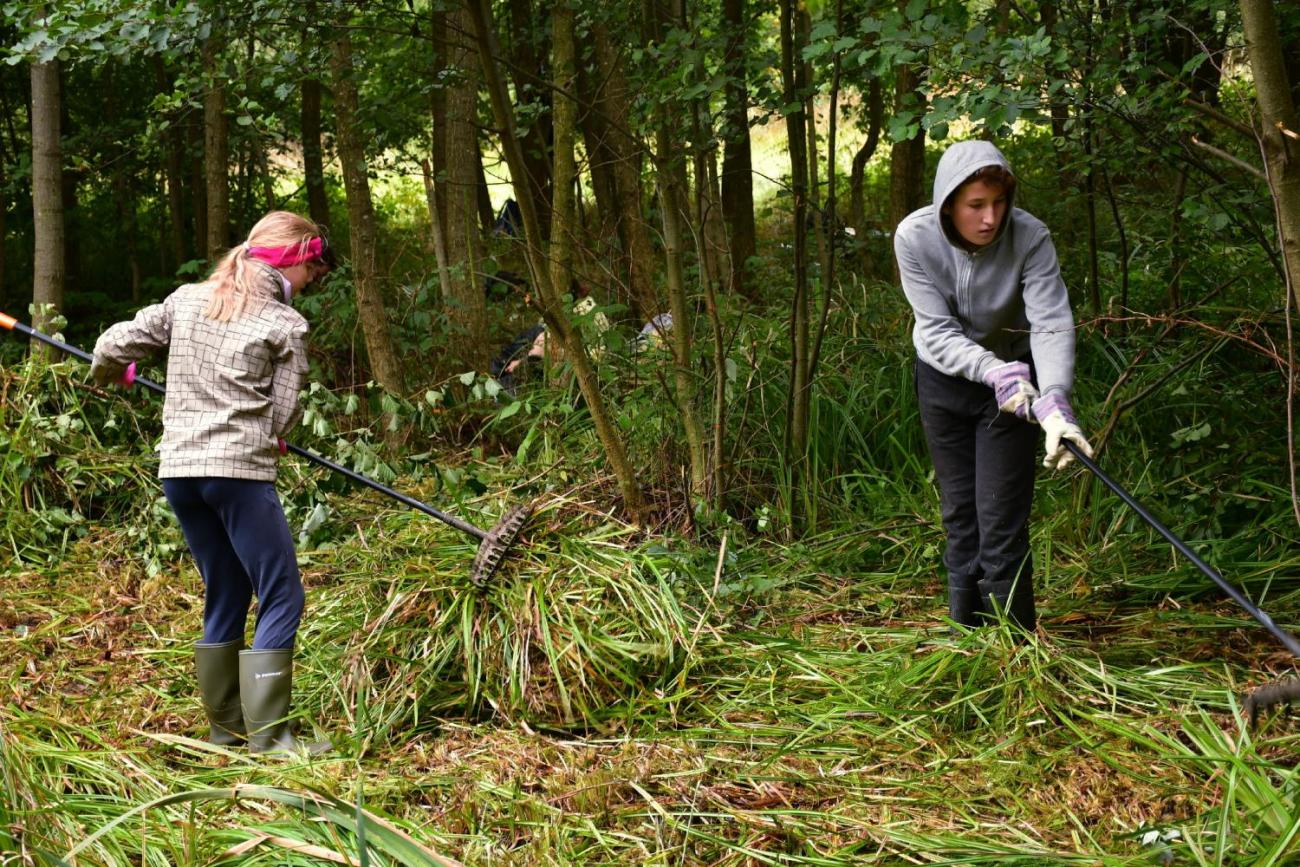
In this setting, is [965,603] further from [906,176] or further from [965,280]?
[906,176]

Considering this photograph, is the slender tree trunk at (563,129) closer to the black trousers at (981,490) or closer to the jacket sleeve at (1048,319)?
the black trousers at (981,490)

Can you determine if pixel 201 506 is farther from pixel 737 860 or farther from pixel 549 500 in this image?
pixel 737 860

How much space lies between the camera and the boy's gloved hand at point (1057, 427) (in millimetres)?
3232

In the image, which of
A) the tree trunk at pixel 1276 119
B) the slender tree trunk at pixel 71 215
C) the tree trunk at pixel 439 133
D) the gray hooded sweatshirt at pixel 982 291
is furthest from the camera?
the slender tree trunk at pixel 71 215

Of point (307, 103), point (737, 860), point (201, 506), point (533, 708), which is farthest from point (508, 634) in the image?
point (307, 103)

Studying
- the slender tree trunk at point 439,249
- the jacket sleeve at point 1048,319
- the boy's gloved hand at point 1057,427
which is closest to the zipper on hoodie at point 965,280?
the jacket sleeve at point 1048,319

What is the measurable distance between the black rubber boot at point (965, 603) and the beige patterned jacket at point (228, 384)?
213 cm

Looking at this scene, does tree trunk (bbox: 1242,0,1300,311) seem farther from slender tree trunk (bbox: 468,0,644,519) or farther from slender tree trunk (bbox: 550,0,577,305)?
slender tree trunk (bbox: 550,0,577,305)

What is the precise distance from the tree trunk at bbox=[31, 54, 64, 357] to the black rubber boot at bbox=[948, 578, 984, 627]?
15.2ft

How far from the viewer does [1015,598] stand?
12.2 feet

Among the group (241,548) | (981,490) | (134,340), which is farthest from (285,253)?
(981,490)

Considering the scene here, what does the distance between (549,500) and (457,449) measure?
2.48 metres

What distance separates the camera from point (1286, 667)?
3.71 m

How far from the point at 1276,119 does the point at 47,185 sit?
5541mm
